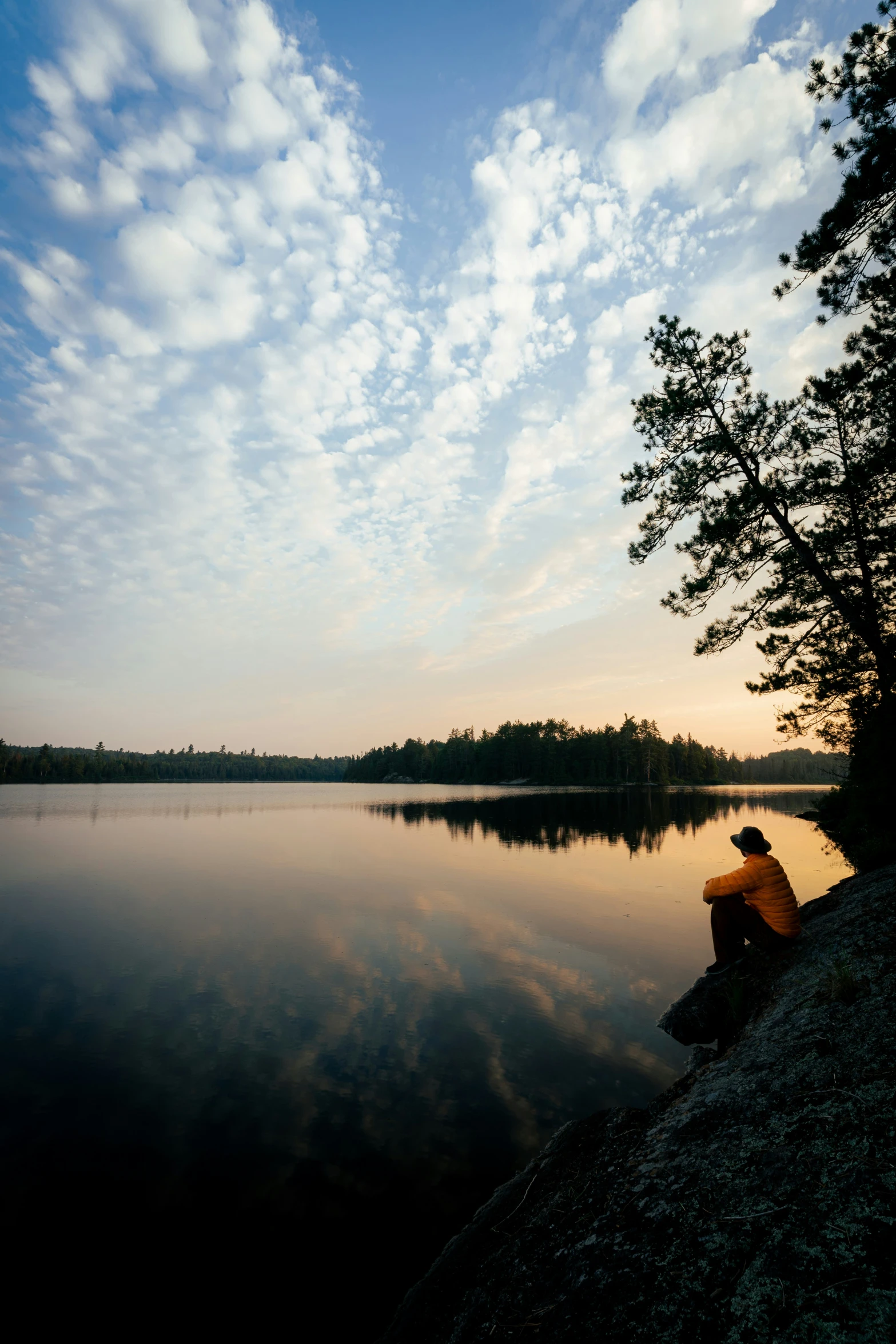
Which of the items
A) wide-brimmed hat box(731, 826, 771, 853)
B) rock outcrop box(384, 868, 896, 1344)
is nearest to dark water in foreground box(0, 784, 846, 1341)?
rock outcrop box(384, 868, 896, 1344)

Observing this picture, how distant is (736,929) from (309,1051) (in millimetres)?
7683

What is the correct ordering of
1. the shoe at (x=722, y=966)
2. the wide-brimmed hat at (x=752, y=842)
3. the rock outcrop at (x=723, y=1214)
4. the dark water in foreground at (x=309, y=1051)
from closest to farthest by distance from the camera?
the rock outcrop at (x=723, y=1214) → the dark water in foreground at (x=309, y=1051) → the wide-brimmed hat at (x=752, y=842) → the shoe at (x=722, y=966)

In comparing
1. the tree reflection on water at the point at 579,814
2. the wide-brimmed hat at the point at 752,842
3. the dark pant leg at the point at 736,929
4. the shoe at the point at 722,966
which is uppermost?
the wide-brimmed hat at the point at 752,842

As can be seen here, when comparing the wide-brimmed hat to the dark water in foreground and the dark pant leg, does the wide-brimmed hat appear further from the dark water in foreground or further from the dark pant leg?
the dark water in foreground

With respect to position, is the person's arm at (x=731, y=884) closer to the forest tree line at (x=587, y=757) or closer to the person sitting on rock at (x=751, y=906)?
the person sitting on rock at (x=751, y=906)

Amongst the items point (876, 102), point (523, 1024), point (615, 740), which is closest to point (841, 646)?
point (876, 102)

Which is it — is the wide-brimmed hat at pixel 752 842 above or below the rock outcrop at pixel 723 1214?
above

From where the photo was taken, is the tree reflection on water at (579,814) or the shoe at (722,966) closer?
the shoe at (722,966)

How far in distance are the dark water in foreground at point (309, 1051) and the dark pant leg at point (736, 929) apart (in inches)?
81.3

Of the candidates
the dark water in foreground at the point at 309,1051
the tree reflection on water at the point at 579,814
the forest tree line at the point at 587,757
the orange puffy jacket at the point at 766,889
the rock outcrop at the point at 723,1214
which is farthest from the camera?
the forest tree line at the point at 587,757

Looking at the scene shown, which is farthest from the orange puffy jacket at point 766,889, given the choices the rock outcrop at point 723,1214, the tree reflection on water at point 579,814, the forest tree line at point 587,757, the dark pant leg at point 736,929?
the forest tree line at point 587,757

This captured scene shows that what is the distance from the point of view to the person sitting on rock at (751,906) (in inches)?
354

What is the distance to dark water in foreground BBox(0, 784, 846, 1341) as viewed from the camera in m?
5.80

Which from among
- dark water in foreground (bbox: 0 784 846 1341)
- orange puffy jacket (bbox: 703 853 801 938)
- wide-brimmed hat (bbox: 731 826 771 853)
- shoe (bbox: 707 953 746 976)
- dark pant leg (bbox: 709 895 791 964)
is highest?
wide-brimmed hat (bbox: 731 826 771 853)
